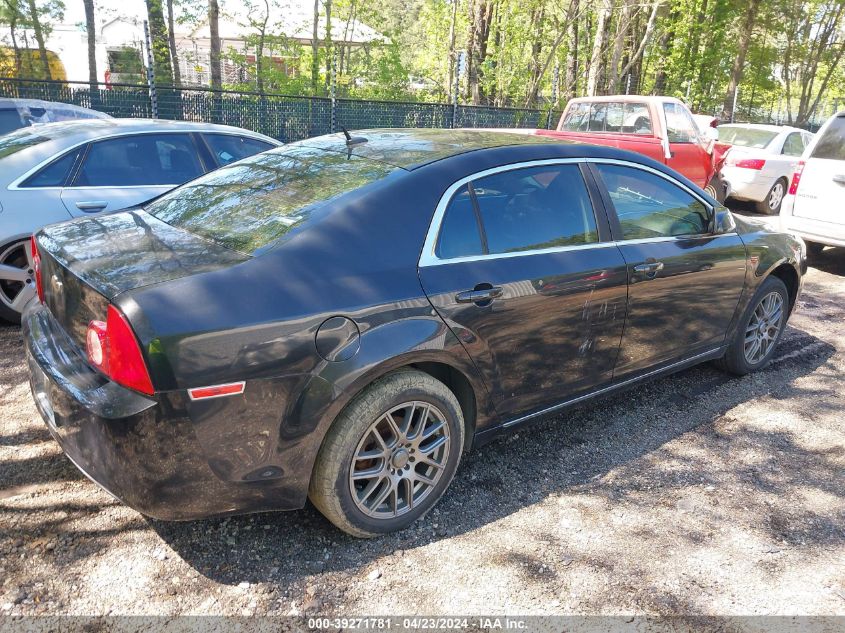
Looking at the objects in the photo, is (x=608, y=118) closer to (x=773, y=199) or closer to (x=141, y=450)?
(x=773, y=199)

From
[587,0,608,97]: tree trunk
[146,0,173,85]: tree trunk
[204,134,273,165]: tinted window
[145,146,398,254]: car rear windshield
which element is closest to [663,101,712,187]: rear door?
[204,134,273,165]: tinted window

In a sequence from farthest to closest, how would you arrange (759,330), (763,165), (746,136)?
(746,136), (763,165), (759,330)

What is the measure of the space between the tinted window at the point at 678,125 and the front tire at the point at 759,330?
5.62m

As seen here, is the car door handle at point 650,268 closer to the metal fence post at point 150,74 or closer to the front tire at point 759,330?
the front tire at point 759,330

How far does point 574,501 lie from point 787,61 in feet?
123

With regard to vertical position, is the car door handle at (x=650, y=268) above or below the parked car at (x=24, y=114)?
below

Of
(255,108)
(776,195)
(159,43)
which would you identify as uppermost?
(159,43)

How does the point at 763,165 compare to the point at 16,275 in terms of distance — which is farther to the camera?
the point at 763,165

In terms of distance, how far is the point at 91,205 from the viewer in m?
5.11

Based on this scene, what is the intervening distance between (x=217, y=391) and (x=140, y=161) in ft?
12.4

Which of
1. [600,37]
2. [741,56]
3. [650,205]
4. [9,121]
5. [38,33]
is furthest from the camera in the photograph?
[741,56]

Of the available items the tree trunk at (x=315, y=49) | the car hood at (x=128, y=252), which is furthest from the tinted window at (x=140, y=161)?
the tree trunk at (x=315, y=49)

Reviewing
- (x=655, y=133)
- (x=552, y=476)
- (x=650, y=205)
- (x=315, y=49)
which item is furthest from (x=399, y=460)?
(x=315, y=49)

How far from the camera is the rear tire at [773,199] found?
39.2 feet
